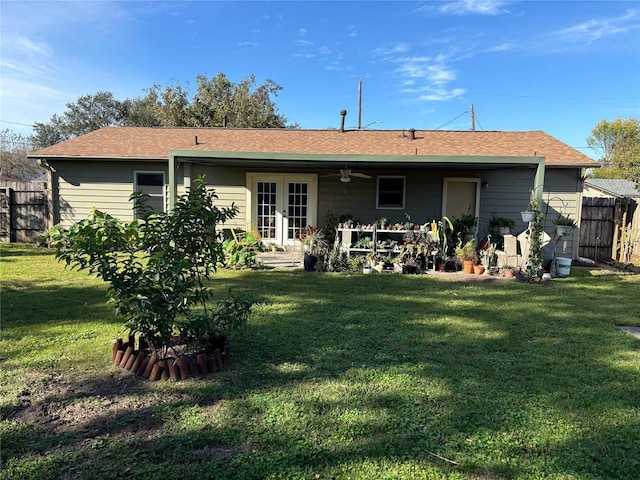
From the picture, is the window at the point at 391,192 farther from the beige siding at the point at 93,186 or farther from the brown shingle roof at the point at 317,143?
the beige siding at the point at 93,186

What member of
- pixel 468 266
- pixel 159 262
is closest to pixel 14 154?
pixel 468 266

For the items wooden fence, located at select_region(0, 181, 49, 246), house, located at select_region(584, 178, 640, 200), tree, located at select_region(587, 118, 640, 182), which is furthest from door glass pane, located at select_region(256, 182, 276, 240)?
tree, located at select_region(587, 118, 640, 182)

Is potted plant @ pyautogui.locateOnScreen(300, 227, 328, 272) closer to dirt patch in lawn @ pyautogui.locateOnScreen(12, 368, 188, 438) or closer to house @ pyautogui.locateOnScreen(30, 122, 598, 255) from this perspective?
house @ pyautogui.locateOnScreen(30, 122, 598, 255)

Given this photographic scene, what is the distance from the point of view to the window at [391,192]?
36.8 feet

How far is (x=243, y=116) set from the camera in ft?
72.8

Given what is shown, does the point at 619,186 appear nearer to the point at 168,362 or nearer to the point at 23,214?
the point at 168,362

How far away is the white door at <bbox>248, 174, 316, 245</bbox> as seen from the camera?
11.2 m

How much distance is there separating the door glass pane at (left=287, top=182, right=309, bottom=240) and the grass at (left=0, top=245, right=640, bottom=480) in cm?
612

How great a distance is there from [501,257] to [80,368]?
25.6 feet

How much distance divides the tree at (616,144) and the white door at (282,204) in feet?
87.7

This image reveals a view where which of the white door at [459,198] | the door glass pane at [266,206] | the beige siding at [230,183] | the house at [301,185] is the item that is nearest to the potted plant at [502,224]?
the house at [301,185]

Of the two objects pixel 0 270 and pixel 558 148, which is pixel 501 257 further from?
pixel 0 270

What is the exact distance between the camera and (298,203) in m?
11.3

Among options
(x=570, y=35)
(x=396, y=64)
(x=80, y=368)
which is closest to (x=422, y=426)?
(x=80, y=368)
